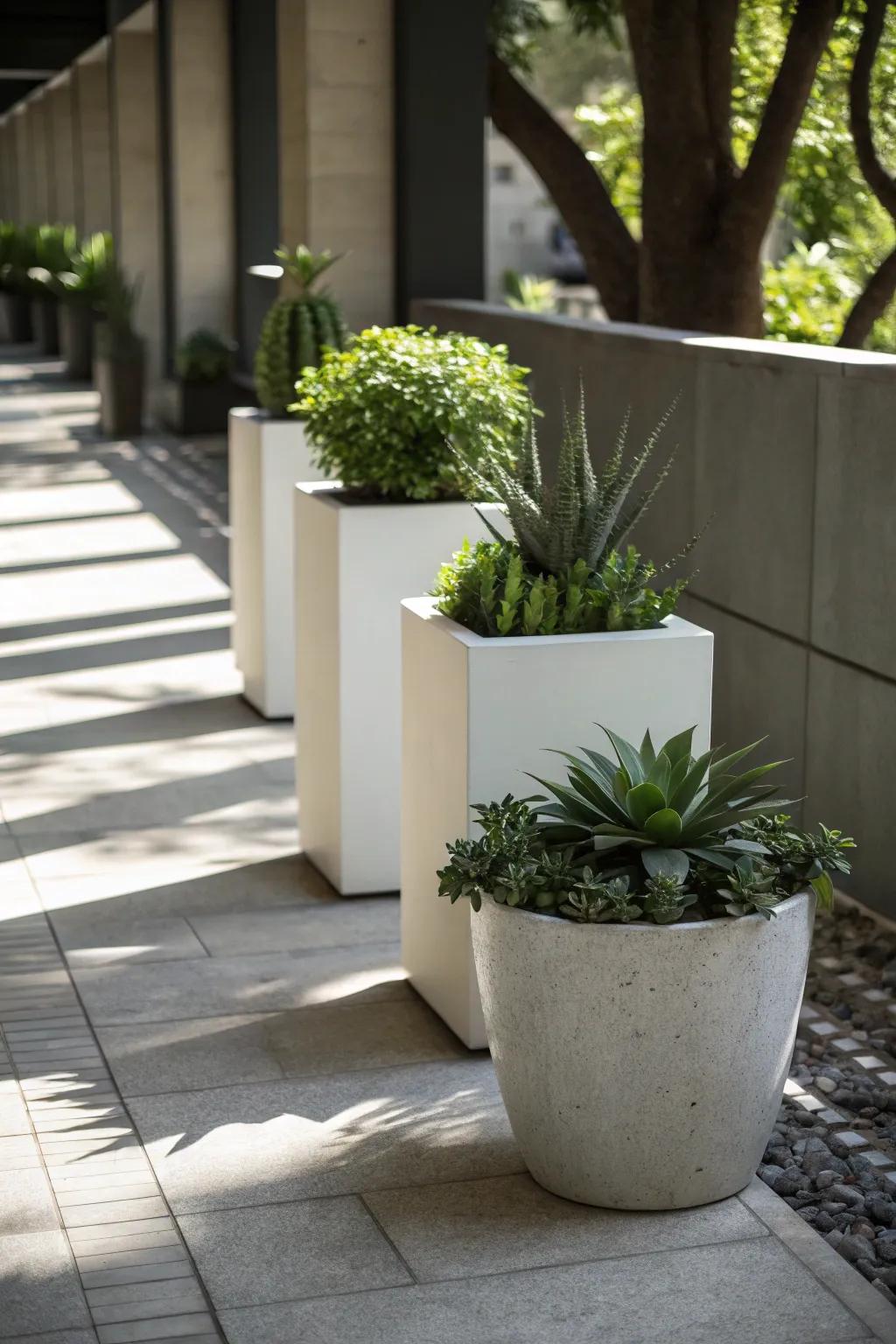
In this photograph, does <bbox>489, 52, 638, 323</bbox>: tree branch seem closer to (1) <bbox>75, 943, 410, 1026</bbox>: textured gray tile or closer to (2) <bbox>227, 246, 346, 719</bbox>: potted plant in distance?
(2) <bbox>227, 246, 346, 719</bbox>: potted plant in distance

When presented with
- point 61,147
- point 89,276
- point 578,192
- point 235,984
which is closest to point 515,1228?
point 235,984

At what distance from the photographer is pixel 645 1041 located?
326 cm

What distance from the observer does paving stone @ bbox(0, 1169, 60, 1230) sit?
3342mm

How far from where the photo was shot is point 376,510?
5246mm

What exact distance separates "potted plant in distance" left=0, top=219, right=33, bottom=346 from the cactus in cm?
2171

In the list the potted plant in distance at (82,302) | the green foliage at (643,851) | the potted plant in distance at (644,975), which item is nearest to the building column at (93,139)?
the potted plant in distance at (82,302)

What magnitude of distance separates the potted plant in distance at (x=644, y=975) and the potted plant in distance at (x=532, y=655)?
454mm

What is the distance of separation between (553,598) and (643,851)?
2.73 ft

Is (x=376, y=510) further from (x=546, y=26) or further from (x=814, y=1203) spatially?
(x=546, y=26)

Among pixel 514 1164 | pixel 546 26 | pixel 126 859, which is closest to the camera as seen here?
pixel 514 1164

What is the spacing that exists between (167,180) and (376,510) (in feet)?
43.5

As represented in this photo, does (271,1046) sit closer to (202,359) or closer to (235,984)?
(235,984)

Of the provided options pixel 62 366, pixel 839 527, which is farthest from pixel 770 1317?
pixel 62 366

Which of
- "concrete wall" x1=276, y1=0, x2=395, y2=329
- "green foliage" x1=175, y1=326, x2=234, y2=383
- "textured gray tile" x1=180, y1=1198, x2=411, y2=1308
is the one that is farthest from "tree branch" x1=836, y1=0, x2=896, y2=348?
"green foliage" x1=175, y1=326, x2=234, y2=383
